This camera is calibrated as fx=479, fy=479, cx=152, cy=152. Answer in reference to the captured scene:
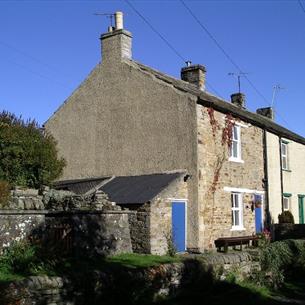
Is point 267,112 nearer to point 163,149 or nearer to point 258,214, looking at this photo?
point 258,214

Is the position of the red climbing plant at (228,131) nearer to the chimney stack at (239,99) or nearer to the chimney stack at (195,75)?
the chimney stack at (195,75)

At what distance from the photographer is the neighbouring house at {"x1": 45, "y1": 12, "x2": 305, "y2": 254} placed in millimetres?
19266

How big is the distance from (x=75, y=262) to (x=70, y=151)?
1144 cm

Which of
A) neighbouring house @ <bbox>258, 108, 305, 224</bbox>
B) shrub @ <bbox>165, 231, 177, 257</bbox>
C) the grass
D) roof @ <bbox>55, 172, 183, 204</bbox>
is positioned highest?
neighbouring house @ <bbox>258, 108, 305, 224</bbox>

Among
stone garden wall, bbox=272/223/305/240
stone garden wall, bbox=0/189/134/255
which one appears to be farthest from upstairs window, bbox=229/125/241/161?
stone garden wall, bbox=0/189/134/255

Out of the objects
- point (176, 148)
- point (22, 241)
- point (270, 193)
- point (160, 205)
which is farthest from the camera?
point (270, 193)

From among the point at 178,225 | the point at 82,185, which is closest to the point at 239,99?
the point at 82,185

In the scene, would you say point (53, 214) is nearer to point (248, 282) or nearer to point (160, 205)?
point (160, 205)

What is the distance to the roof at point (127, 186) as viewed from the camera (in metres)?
17.9

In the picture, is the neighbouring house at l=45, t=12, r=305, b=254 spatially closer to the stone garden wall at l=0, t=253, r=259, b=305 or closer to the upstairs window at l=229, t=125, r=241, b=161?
the upstairs window at l=229, t=125, r=241, b=161

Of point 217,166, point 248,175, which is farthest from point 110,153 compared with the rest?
point 248,175

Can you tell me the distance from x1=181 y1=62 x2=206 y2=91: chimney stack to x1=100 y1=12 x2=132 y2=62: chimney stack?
5170 millimetres

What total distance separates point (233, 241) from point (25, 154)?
9339mm

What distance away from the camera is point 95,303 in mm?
11125
